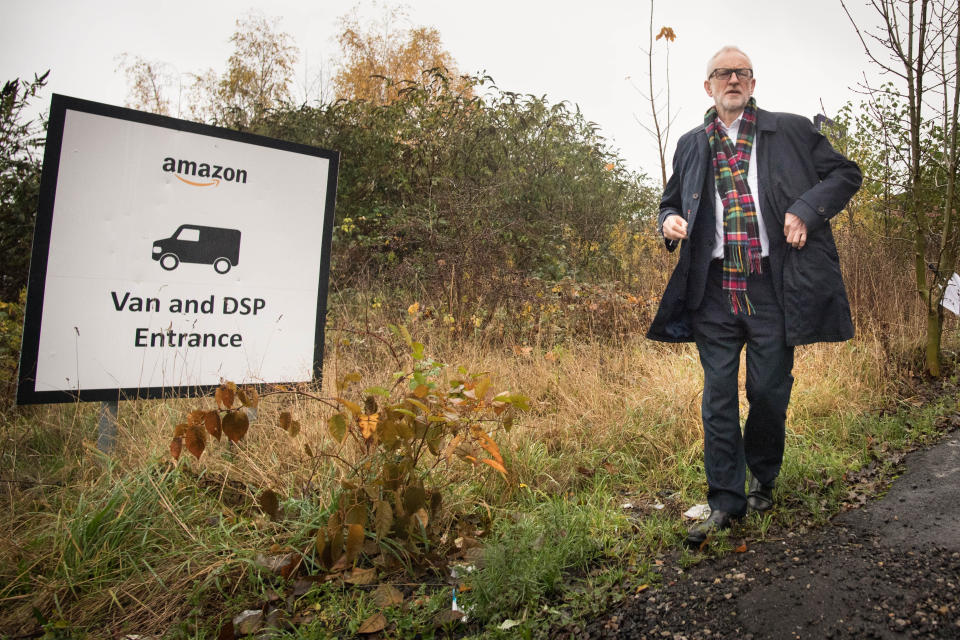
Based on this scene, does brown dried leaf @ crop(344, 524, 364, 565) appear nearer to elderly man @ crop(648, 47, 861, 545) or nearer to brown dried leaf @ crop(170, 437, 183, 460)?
brown dried leaf @ crop(170, 437, 183, 460)

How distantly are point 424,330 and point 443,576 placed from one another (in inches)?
121

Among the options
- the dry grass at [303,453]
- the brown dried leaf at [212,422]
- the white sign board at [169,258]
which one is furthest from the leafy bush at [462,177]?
the brown dried leaf at [212,422]

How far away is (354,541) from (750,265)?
202cm

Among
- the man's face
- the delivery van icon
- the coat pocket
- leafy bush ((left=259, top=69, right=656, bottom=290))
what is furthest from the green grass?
leafy bush ((left=259, top=69, right=656, bottom=290))

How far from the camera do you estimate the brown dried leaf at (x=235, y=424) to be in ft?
7.80

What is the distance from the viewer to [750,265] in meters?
2.85

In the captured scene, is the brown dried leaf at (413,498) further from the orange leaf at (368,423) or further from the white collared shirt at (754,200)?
the white collared shirt at (754,200)

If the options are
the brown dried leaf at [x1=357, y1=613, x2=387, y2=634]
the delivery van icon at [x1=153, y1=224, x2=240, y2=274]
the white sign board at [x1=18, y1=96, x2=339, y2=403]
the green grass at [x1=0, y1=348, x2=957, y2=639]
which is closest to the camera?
the brown dried leaf at [x1=357, y1=613, x2=387, y2=634]

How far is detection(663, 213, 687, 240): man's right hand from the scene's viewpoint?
9.53 feet

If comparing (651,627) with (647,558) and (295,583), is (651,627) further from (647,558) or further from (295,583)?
(295,583)

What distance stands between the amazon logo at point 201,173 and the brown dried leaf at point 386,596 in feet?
8.32

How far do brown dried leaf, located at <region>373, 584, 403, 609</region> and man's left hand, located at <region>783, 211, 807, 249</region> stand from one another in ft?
7.00

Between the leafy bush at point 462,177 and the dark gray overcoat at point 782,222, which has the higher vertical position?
the leafy bush at point 462,177

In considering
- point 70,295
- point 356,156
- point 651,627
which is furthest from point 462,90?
point 651,627
